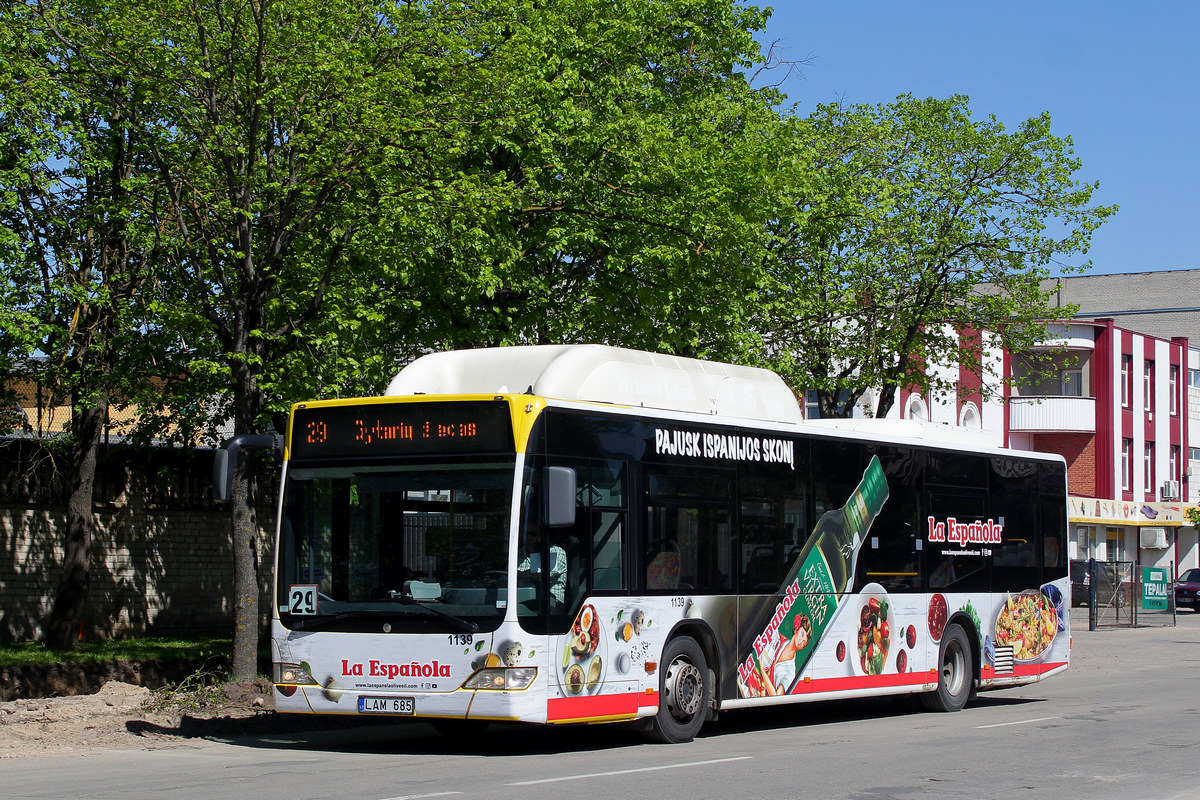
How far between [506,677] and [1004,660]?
9.26 meters

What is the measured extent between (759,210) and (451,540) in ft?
36.8

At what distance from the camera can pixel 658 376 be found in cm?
1371

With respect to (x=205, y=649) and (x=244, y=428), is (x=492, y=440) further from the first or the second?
(x=205, y=649)

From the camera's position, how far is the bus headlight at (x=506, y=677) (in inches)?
444

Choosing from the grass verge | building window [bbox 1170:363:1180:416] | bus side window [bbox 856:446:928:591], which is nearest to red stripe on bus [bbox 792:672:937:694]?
bus side window [bbox 856:446:928:591]

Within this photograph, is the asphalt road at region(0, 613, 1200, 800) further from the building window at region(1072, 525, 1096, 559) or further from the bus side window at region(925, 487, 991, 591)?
the building window at region(1072, 525, 1096, 559)

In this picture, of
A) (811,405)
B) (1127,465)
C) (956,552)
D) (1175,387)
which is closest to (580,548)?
(956,552)

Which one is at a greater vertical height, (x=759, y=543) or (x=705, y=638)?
(x=759, y=543)

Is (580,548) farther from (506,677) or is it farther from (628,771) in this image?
(628,771)

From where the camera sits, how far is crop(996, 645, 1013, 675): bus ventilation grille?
18141 millimetres

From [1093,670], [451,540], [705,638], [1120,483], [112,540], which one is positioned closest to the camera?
[451,540]

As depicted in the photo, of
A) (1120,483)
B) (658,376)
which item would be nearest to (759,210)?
(658,376)

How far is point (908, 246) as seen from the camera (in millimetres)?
28453

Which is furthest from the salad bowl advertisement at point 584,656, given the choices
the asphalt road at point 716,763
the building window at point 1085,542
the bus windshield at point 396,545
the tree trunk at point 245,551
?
the building window at point 1085,542
